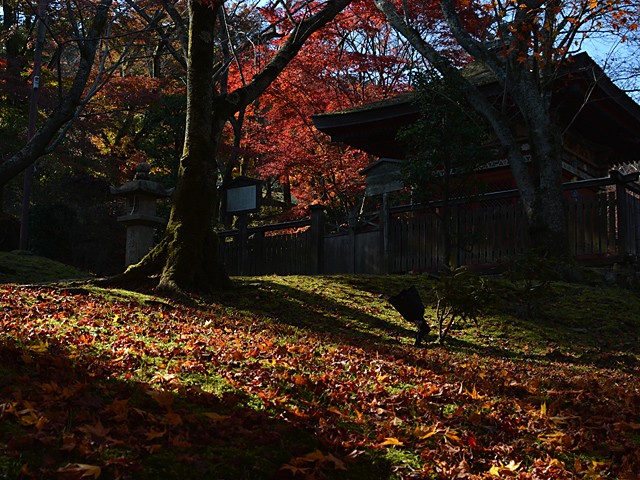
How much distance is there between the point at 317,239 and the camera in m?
15.7

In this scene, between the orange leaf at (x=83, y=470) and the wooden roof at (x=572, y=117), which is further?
the wooden roof at (x=572, y=117)

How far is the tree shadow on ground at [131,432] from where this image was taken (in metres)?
3.17

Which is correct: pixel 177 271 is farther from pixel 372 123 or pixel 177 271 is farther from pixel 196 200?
pixel 372 123

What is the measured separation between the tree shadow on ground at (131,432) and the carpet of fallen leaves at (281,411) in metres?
0.01

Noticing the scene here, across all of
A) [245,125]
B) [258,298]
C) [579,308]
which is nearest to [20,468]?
[258,298]

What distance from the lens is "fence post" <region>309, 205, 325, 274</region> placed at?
51.3ft

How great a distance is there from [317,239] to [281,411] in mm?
11364

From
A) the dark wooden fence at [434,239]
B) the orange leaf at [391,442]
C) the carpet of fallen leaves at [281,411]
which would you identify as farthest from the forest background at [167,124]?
the orange leaf at [391,442]

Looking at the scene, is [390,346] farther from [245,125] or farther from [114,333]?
[245,125]

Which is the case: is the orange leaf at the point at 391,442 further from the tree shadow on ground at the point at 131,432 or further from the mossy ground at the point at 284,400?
the tree shadow on ground at the point at 131,432

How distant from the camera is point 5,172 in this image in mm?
12938

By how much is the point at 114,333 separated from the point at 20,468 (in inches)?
150

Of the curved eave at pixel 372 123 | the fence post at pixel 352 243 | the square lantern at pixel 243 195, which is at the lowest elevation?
the fence post at pixel 352 243

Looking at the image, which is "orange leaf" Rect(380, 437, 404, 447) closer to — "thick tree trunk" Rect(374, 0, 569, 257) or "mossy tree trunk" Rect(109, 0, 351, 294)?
"mossy tree trunk" Rect(109, 0, 351, 294)
